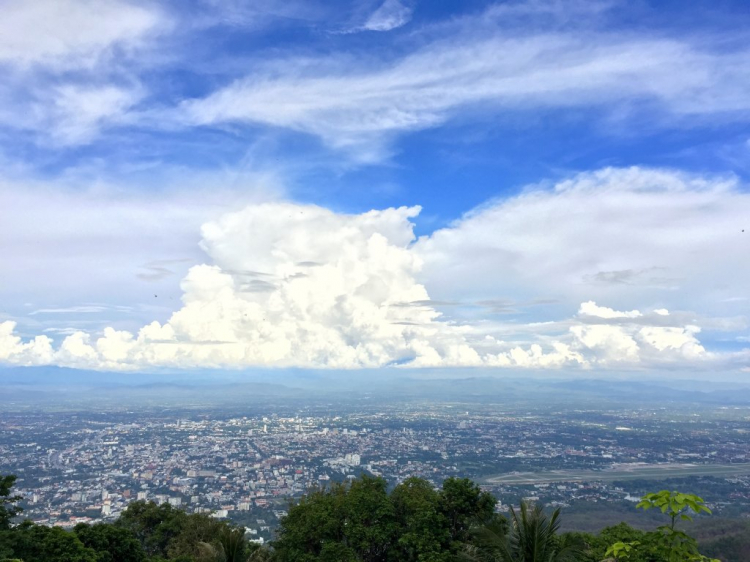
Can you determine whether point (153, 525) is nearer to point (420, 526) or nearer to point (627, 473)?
point (420, 526)

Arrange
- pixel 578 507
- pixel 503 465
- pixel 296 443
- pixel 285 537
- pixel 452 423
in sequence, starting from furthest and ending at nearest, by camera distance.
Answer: pixel 452 423 → pixel 296 443 → pixel 503 465 → pixel 578 507 → pixel 285 537

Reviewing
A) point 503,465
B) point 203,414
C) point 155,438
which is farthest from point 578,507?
point 203,414

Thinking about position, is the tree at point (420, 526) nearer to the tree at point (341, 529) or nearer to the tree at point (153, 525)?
the tree at point (341, 529)

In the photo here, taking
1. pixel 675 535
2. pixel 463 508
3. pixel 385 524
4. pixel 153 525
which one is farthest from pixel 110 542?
pixel 675 535

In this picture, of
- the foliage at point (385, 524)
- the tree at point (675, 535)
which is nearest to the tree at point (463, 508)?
the foliage at point (385, 524)

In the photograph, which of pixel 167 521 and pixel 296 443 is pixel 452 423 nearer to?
pixel 296 443

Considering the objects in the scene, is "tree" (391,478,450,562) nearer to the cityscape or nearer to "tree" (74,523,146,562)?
"tree" (74,523,146,562)
